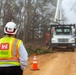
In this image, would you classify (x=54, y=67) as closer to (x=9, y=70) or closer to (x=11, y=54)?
(x=11, y=54)

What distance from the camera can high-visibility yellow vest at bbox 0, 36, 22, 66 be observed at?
5.61m

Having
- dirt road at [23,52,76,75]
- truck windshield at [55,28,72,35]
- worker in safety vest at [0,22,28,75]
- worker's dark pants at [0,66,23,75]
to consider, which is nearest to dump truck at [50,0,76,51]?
truck windshield at [55,28,72,35]

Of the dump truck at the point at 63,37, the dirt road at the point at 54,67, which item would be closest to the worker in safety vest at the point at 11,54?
the dirt road at the point at 54,67

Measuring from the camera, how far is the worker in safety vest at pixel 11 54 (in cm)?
556

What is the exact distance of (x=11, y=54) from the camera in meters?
5.64

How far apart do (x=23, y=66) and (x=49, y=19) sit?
52592 millimetres

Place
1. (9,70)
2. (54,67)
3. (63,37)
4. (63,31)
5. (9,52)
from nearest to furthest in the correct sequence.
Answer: (9,70)
(9,52)
(54,67)
(63,37)
(63,31)

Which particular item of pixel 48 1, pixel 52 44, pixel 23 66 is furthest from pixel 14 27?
pixel 48 1

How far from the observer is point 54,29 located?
31.7m

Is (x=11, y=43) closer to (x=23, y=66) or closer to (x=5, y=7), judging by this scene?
(x=23, y=66)

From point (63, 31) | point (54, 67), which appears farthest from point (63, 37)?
point (54, 67)

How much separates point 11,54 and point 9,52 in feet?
0.17

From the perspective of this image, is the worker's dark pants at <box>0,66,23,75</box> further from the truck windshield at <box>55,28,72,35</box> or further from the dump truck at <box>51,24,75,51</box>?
the truck windshield at <box>55,28,72,35</box>

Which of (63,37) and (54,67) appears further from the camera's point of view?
(63,37)
